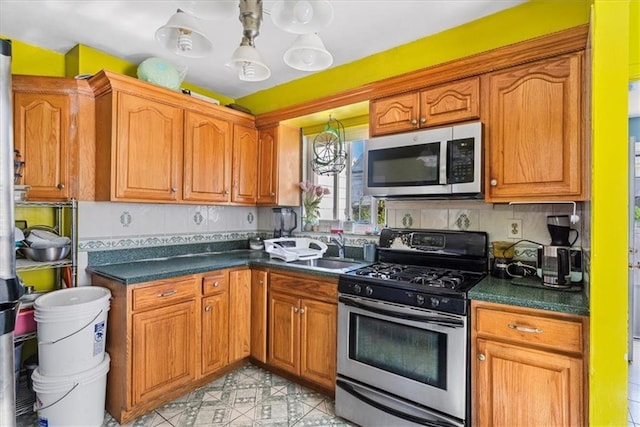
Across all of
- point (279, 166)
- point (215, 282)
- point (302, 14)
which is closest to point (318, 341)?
point (215, 282)

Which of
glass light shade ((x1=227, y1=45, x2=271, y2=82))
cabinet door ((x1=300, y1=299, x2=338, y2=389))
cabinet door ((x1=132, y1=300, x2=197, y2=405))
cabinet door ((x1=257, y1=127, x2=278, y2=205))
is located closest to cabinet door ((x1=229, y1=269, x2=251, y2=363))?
cabinet door ((x1=132, y1=300, x2=197, y2=405))

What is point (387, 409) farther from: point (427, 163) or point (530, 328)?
point (427, 163)

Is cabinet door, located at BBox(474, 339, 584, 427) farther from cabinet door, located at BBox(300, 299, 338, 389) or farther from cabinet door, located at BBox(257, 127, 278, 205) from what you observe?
cabinet door, located at BBox(257, 127, 278, 205)

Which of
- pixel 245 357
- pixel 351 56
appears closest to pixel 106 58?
pixel 351 56

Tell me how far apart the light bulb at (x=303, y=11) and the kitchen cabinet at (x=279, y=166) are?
1.70 meters

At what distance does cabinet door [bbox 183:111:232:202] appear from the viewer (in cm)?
261

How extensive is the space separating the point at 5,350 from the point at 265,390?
186 centimetres

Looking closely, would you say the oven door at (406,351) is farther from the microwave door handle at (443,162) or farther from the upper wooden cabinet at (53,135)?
the upper wooden cabinet at (53,135)

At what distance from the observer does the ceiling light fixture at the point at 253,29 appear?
132cm

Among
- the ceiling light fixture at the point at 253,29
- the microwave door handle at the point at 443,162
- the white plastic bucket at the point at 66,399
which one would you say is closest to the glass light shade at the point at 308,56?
the ceiling light fixture at the point at 253,29

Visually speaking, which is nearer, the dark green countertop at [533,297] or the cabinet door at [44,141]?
the dark green countertop at [533,297]

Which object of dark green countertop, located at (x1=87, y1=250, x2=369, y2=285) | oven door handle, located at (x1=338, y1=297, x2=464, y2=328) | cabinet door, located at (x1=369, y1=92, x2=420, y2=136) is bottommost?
oven door handle, located at (x1=338, y1=297, x2=464, y2=328)

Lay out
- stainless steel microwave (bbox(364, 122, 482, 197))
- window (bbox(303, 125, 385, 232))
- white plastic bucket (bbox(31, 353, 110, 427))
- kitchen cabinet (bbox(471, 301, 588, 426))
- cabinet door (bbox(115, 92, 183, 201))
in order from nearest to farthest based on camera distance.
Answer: kitchen cabinet (bbox(471, 301, 588, 426)) → white plastic bucket (bbox(31, 353, 110, 427)) → stainless steel microwave (bbox(364, 122, 482, 197)) → cabinet door (bbox(115, 92, 183, 201)) → window (bbox(303, 125, 385, 232))

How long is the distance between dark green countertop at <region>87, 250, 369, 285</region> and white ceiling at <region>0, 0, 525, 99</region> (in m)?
1.58
